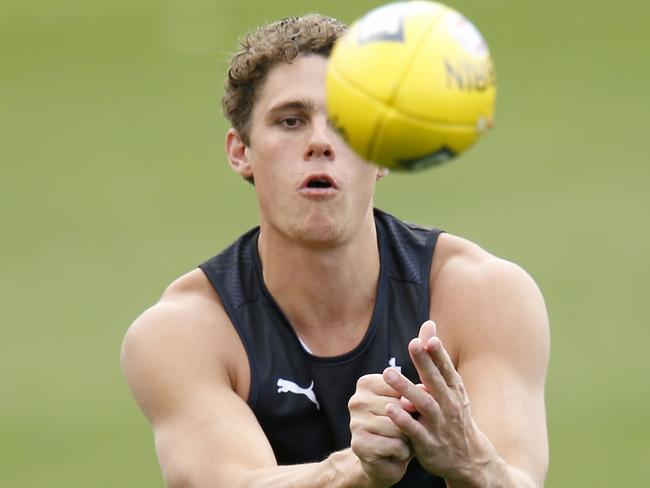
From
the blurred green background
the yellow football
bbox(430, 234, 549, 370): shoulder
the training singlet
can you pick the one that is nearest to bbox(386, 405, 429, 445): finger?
the yellow football

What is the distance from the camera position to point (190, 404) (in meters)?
7.13

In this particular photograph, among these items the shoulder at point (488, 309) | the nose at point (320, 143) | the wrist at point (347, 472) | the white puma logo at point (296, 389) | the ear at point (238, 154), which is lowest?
the wrist at point (347, 472)

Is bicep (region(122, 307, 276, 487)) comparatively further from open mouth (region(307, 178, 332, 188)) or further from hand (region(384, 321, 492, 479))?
hand (region(384, 321, 492, 479))

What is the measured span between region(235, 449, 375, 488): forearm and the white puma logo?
29.4 inches

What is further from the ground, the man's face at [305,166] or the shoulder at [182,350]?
the man's face at [305,166]

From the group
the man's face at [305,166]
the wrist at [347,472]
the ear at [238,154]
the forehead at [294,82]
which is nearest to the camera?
the wrist at [347,472]

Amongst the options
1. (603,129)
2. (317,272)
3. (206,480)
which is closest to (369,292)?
(317,272)

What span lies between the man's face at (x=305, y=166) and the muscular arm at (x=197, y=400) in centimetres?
61

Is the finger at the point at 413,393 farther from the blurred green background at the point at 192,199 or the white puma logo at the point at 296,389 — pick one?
the blurred green background at the point at 192,199

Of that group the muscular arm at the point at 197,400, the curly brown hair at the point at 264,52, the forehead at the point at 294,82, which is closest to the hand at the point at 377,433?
the muscular arm at the point at 197,400

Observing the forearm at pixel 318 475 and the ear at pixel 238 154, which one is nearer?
the forearm at pixel 318 475

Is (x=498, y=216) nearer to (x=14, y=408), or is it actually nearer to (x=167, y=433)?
(x=14, y=408)

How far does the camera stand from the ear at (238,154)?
7891mm

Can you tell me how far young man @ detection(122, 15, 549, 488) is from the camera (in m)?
6.99
